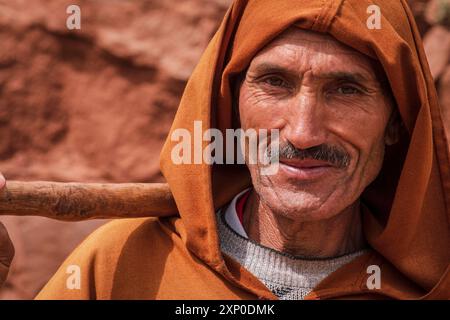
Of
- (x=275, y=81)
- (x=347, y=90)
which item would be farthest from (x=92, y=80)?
(x=347, y=90)

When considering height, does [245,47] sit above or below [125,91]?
above

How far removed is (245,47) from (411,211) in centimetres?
81

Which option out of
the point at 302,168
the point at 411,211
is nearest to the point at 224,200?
the point at 302,168

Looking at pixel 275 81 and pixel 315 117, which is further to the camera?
pixel 275 81

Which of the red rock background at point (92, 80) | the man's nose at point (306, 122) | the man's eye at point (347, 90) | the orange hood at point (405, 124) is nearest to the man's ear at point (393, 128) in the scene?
the orange hood at point (405, 124)

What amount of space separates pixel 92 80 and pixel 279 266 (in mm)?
2933

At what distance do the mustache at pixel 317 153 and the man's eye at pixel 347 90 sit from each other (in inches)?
7.8

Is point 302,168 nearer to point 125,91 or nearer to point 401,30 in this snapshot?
point 401,30

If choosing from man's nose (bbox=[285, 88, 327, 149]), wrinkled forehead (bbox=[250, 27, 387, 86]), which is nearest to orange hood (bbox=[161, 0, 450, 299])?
wrinkled forehead (bbox=[250, 27, 387, 86])

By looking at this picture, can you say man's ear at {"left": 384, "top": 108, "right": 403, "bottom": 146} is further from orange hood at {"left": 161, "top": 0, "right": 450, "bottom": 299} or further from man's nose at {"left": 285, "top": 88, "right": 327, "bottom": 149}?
man's nose at {"left": 285, "top": 88, "right": 327, "bottom": 149}

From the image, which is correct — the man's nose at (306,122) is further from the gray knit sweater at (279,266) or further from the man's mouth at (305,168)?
the gray knit sweater at (279,266)

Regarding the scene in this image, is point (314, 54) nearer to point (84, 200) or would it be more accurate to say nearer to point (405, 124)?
point (405, 124)

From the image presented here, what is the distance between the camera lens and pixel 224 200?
3.67 meters

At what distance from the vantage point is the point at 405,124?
11.4 feet
